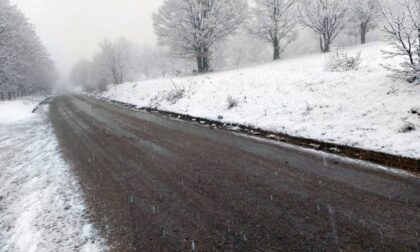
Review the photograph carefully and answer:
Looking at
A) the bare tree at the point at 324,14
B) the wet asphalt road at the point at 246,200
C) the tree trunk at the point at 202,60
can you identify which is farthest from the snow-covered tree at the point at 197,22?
the wet asphalt road at the point at 246,200

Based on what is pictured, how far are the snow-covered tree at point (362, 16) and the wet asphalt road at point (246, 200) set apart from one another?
29259 millimetres

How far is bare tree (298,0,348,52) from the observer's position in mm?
27203

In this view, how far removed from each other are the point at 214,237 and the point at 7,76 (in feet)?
124

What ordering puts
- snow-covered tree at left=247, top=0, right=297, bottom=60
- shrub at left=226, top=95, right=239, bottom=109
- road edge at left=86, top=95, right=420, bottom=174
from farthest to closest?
snow-covered tree at left=247, top=0, right=297, bottom=60, shrub at left=226, top=95, right=239, bottom=109, road edge at left=86, top=95, right=420, bottom=174

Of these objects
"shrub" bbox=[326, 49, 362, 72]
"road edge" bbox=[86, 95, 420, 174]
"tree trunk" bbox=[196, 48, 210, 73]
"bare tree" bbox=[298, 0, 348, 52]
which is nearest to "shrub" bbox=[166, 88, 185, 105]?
"road edge" bbox=[86, 95, 420, 174]

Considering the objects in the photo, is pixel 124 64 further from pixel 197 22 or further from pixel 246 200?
pixel 246 200

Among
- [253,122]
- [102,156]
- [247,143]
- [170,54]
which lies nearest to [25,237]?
[102,156]

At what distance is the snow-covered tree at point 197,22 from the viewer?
27938 millimetres

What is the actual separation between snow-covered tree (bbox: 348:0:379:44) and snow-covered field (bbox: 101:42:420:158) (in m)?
21.1

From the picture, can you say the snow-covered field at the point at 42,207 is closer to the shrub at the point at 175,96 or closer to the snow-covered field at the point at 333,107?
the snow-covered field at the point at 333,107

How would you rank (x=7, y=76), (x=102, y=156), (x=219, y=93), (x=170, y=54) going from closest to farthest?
(x=102, y=156) < (x=219, y=93) < (x=170, y=54) < (x=7, y=76)

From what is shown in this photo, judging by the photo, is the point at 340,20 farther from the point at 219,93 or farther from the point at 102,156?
the point at 102,156

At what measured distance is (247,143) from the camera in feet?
28.8

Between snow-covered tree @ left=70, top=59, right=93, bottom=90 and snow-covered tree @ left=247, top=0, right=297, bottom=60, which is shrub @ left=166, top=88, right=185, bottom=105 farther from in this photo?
snow-covered tree @ left=70, top=59, right=93, bottom=90
